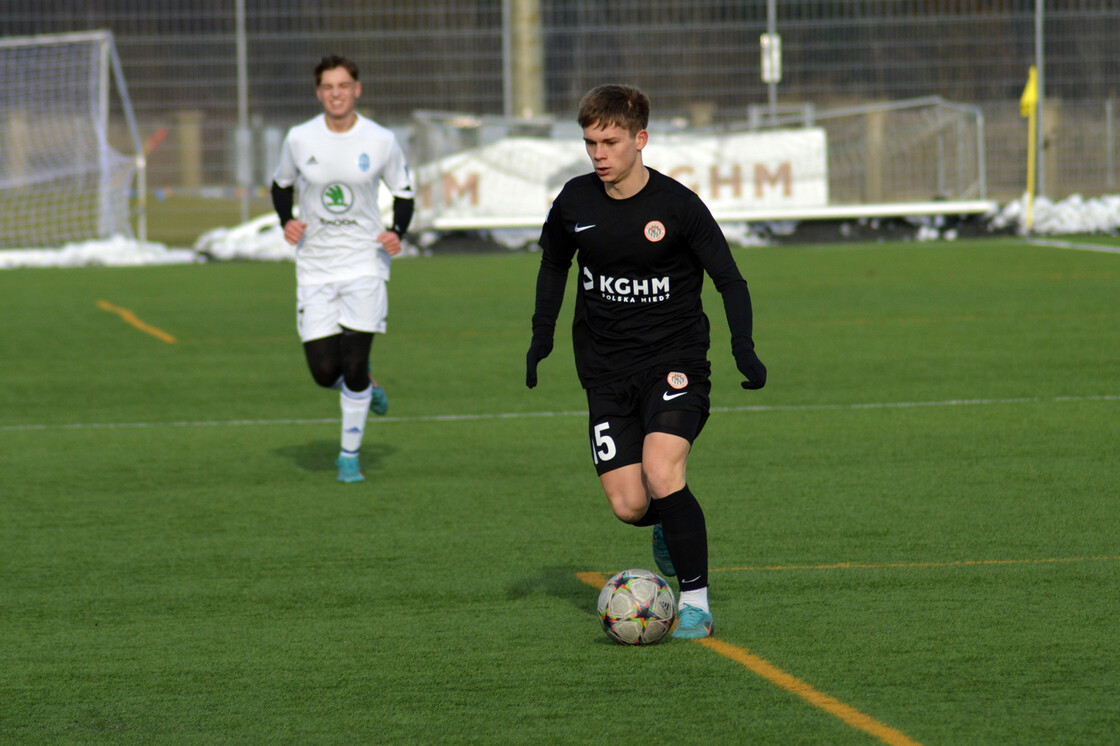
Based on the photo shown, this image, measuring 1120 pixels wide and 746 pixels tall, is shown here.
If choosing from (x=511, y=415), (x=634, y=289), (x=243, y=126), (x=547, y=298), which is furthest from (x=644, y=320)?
(x=243, y=126)

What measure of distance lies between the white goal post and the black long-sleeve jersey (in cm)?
1985

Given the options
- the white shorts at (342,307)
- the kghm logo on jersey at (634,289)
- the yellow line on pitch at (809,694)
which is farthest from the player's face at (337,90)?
the yellow line on pitch at (809,694)

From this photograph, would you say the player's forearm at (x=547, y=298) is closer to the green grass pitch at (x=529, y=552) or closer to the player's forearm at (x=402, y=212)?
the green grass pitch at (x=529, y=552)

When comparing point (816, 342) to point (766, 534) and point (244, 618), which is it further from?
point (244, 618)

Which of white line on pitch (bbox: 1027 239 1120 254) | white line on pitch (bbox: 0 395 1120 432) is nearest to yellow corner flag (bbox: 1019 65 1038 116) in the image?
white line on pitch (bbox: 1027 239 1120 254)

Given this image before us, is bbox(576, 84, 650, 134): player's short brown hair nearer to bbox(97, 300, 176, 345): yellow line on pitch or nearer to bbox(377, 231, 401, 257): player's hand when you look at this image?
bbox(377, 231, 401, 257): player's hand

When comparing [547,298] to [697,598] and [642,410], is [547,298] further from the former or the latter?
[697,598]

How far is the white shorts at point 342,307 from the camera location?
8.49 metres

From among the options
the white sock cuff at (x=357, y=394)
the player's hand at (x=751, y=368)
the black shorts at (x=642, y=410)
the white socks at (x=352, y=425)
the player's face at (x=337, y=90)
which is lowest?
the white socks at (x=352, y=425)

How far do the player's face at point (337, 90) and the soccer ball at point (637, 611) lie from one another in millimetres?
3973

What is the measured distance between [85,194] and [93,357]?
1231 cm

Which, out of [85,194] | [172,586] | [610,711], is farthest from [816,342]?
[85,194]

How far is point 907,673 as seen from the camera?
15.4 ft

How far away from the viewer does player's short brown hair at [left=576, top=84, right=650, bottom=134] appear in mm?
5102
